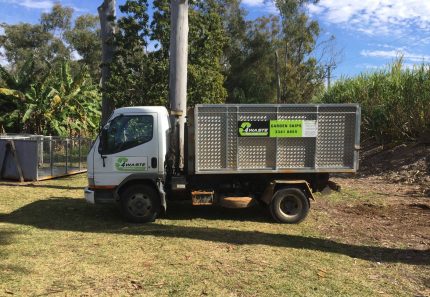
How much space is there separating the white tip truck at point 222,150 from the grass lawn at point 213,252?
1.95 feet

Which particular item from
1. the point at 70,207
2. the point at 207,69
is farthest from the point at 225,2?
the point at 70,207

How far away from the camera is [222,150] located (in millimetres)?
8625

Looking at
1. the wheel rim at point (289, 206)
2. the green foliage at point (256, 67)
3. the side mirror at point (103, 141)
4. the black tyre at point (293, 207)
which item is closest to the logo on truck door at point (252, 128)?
the black tyre at point (293, 207)

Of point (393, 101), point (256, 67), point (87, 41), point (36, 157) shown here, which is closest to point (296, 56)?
point (256, 67)

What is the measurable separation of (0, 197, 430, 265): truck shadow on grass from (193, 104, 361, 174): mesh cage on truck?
51.6 inches

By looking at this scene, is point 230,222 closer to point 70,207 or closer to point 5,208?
point 70,207

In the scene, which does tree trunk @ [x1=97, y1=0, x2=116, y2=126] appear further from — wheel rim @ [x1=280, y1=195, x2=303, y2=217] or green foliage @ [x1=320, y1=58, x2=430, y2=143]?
green foliage @ [x1=320, y1=58, x2=430, y2=143]

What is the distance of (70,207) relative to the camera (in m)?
10.4

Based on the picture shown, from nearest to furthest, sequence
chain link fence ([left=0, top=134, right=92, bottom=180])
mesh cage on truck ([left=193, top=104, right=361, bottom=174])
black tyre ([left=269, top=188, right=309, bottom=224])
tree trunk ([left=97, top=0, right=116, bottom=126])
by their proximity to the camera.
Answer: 1. mesh cage on truck ([left=193, top=104, right=361, bottom=174])
2. black tyre ([left=269, top=188, right=309, bottom=224])
3. chain link fence ([left=0, top=134, right=92, bottom=180])
4. tree trunk ([left=97, top=0, right=116, bottom=126])

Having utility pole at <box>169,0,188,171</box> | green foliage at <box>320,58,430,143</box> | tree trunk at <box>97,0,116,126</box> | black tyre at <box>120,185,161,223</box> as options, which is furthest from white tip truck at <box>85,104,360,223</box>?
green foliage at <box>320,58,430,143</box>

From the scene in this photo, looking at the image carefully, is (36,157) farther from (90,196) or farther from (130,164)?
(130,164)

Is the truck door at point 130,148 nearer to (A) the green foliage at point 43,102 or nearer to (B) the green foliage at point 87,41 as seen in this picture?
(A) the green foliage at point 43,102

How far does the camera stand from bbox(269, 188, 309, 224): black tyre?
890cm

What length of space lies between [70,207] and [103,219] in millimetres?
1614
